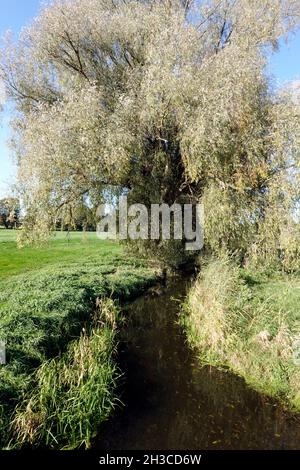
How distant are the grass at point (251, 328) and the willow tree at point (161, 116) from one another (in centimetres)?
231

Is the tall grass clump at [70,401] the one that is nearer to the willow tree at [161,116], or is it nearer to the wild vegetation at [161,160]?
the wild vegetation at [161,160]

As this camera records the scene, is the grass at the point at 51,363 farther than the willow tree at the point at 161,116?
No

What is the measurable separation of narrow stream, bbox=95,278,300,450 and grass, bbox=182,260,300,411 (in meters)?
0.32

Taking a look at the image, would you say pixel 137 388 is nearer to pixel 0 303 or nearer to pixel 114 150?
pixel 0 303

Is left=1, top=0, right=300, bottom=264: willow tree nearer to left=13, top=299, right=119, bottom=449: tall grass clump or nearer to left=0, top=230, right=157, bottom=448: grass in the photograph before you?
left=0, top=230, right=157, bottom=448: grass

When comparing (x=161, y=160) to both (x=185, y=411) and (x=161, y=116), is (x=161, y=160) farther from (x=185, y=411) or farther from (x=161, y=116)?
(x=185, y=411)

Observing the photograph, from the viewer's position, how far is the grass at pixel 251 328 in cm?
653

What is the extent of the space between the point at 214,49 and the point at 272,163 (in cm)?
595

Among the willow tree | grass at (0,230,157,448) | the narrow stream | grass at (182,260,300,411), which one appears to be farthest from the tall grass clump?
the willow tree

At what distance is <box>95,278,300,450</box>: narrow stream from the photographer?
5254 mm

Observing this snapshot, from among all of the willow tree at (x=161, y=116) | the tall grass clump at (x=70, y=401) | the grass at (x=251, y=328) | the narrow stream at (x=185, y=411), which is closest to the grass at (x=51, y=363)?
the tall grass clump at (x=70, y=401)

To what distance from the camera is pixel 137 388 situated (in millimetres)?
6797

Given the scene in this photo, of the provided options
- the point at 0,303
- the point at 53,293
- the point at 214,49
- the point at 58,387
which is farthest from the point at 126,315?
the point at 214,49

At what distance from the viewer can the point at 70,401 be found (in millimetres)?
5840
